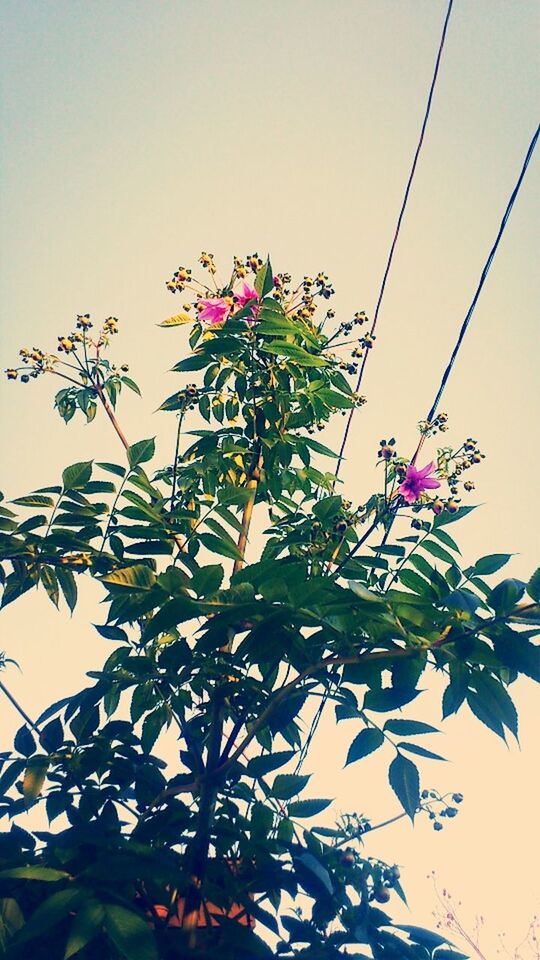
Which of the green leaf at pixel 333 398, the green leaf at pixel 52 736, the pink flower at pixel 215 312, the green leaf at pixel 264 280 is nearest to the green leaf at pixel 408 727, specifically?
the green leaf at pixel 52 736

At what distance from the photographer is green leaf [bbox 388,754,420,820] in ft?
4.72

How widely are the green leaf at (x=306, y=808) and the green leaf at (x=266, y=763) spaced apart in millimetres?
106

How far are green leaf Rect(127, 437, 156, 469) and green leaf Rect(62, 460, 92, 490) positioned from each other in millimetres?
100

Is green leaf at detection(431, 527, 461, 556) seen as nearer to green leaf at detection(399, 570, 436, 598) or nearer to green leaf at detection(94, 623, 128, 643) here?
green leaf at detection(399, 570, 436, 598)

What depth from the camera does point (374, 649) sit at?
58.8 inches

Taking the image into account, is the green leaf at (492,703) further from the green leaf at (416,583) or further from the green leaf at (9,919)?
the green leaf at (9,919)

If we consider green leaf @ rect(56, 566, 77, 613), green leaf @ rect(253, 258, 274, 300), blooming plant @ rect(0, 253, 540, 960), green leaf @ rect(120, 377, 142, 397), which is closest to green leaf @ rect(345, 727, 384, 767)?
blooming plant @ rect(0, 253, 540, 960)

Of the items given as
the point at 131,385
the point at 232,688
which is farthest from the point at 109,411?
the point at 232,688

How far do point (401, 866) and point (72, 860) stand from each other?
28.6 inches

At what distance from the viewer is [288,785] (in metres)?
1.65

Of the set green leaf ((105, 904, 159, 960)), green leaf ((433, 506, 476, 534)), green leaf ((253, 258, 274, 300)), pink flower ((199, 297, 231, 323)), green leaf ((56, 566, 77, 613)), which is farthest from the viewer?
pink flower ((199, 297, 231, 323))

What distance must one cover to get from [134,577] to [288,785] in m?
0.57

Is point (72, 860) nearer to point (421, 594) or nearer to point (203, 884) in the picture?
point (203, 884)

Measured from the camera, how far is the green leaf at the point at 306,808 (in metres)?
1.66
